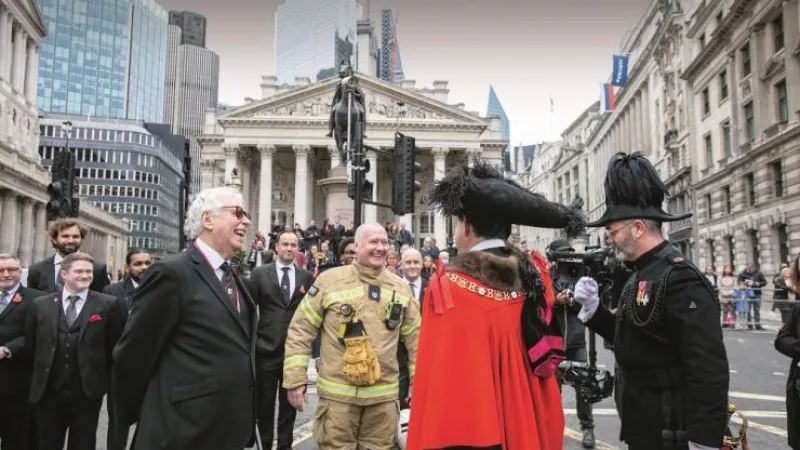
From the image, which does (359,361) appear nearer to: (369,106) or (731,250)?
(731,250)

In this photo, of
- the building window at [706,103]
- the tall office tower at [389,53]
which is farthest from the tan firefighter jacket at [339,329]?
the tall office tower at [389,53]

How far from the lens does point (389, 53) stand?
5723 inches

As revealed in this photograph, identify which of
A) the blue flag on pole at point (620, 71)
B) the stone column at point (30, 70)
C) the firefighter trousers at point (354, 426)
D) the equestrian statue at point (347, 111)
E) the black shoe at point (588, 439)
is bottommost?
the black shoe at point (588, 439)

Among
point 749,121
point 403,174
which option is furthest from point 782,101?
point 403,174

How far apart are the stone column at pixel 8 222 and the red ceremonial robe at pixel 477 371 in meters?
51.8

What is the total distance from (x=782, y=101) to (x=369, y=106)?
3338cm

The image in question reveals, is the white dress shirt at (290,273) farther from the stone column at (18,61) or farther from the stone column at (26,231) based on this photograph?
the stone column at (18,61)

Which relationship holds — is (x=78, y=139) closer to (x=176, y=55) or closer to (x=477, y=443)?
(x=477, y=443)

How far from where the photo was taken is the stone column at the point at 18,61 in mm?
53344

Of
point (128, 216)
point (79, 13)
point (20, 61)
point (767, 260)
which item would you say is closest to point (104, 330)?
point (767, 260)

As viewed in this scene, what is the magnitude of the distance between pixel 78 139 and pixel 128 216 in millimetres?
14240

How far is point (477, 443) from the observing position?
8.07 feet

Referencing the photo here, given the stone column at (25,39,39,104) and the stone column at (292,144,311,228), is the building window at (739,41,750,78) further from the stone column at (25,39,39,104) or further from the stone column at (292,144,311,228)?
the stone column at (25,39,39,104)

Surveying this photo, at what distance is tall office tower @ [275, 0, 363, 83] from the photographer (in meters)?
117
